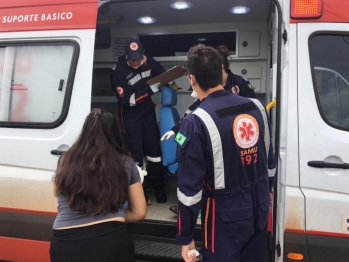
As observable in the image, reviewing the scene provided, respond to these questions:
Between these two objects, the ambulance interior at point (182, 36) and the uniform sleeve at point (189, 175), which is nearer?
the uniform sleeve at point (189, 175)

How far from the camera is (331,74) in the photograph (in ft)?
7.18

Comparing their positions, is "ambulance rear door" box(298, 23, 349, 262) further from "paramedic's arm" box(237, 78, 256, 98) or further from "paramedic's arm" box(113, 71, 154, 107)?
"paramedic's arm" box(113, 71, 154, 107)

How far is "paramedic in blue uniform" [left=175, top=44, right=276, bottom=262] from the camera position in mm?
1722

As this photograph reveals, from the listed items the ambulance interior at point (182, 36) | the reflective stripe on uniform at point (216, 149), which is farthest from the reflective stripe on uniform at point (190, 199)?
the ambulance interior at point (182, 36)

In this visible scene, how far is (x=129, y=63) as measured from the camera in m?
3.67

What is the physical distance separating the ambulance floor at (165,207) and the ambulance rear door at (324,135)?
1.10 metres

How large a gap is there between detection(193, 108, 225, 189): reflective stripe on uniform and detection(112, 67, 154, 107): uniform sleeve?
1.88 metres

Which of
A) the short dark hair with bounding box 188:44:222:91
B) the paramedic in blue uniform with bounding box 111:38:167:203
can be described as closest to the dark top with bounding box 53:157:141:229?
the short dark hair with bounding box 188:44:222:91

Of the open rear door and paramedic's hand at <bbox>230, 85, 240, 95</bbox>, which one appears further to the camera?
paramedic's hand at <bbox>230, 85, 240, 95</bbox>

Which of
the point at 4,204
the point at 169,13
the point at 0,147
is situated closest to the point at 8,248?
the point at 4,204

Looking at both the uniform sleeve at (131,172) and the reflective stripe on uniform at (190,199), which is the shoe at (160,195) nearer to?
the uniform sleeve at (131,172)

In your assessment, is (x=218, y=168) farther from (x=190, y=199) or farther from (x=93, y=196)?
(x=93, y=196)

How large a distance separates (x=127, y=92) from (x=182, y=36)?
122 centimetres

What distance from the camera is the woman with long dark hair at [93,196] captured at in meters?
1.71
